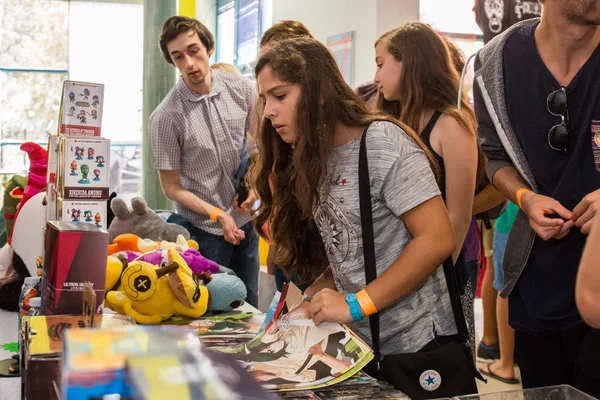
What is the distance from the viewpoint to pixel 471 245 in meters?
2.26

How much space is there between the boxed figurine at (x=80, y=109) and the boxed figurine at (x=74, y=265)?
555 millimetres

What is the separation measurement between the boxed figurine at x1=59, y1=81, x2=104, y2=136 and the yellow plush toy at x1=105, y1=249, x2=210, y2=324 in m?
0.34

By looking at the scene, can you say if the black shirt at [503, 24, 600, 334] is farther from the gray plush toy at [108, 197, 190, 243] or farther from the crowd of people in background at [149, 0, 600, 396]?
the gray plush toy at [108, 197, 190, 243]

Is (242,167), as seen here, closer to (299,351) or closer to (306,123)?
(306,123)

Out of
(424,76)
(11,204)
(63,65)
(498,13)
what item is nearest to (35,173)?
(11,204)

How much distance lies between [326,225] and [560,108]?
54cm

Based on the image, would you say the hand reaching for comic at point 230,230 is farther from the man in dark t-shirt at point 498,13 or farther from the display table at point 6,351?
the man in dark t-shirt at point 498,13

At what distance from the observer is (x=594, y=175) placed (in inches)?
57.7

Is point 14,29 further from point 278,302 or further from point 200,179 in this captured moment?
point 278,302

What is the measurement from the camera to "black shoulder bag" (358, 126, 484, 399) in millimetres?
1341

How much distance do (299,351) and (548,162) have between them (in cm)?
67

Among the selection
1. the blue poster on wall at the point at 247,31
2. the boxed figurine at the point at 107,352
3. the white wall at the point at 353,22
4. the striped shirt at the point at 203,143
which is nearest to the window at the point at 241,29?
the blue poster on wall at the point at 247,31

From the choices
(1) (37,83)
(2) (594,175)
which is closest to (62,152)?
(2) (594,175)

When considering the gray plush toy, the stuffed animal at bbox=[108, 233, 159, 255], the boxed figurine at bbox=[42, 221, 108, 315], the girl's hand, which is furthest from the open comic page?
the gray plush toy
